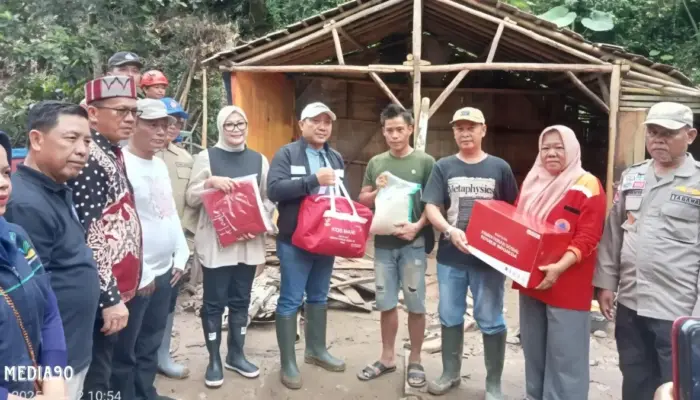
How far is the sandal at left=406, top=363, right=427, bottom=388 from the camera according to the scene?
3.76 m

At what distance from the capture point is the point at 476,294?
3.44 m

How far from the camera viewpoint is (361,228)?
3.53 meters

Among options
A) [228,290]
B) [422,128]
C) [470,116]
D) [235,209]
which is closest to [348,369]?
[228,290]

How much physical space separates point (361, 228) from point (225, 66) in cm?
450

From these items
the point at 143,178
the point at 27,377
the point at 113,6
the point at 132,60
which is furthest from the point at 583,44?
the point at 113,6

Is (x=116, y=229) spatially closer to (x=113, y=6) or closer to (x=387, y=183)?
(x=387, y=183)

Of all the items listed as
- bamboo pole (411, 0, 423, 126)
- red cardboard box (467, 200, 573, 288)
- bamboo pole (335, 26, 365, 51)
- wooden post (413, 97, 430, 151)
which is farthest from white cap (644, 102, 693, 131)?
bamboo pole (335, 26, 365, 51)

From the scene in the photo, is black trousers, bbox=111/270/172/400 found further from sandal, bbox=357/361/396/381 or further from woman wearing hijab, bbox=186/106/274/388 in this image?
sandal, bbox=357/361/396/381

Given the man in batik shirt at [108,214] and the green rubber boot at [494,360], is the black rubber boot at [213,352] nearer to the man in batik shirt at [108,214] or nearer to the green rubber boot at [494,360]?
the man in batik shirt at [108,214]

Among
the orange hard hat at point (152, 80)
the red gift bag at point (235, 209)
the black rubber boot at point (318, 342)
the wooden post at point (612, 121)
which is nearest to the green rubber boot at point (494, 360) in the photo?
the black rubber boot at point (318, 342)

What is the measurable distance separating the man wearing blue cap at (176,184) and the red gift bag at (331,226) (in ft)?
2.73

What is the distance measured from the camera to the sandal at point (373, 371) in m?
3.92

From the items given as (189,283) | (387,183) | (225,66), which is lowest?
(189,283)

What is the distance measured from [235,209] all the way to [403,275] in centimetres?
125
